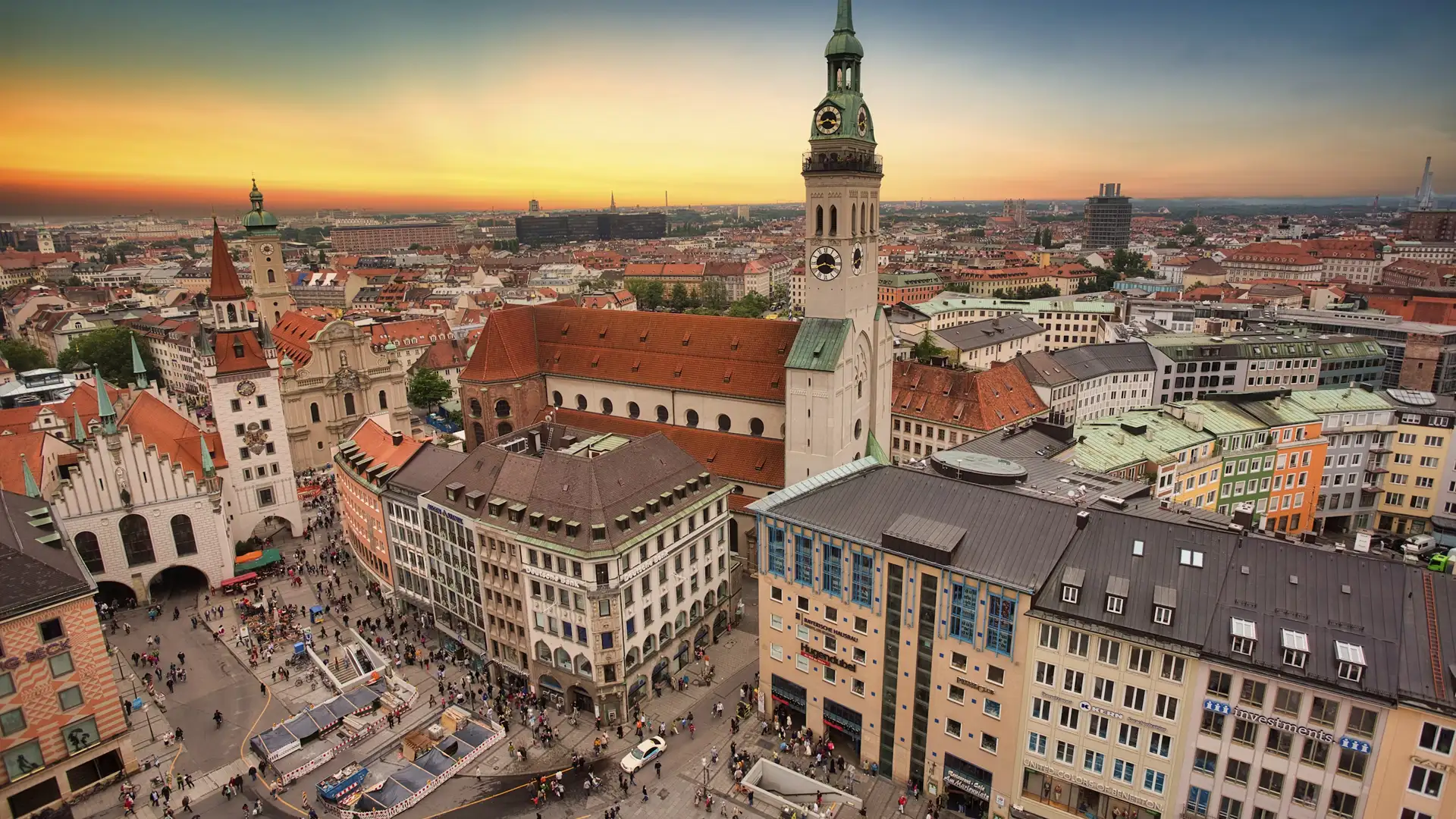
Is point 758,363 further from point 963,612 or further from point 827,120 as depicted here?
point 963,612

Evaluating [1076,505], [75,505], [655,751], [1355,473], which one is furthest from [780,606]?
[1355,473]

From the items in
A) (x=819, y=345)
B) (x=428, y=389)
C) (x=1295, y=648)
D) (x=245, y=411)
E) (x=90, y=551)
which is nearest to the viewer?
(x=1295, y=648)

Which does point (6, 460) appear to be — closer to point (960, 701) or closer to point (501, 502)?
point (501, 502)

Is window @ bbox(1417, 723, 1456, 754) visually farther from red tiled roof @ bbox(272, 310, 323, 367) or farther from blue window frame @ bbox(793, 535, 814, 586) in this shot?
red tiled roof @ bbox(272, 310, 323, 367)

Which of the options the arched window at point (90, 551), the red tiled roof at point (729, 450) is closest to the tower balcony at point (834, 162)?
the red tiled roof at point (729, 450)

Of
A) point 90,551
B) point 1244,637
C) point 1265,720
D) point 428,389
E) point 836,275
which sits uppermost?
point 836,275

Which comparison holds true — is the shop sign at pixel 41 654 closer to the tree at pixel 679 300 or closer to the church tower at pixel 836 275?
the church tower at pixel 836 275

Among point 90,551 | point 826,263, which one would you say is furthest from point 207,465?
point 826,263
